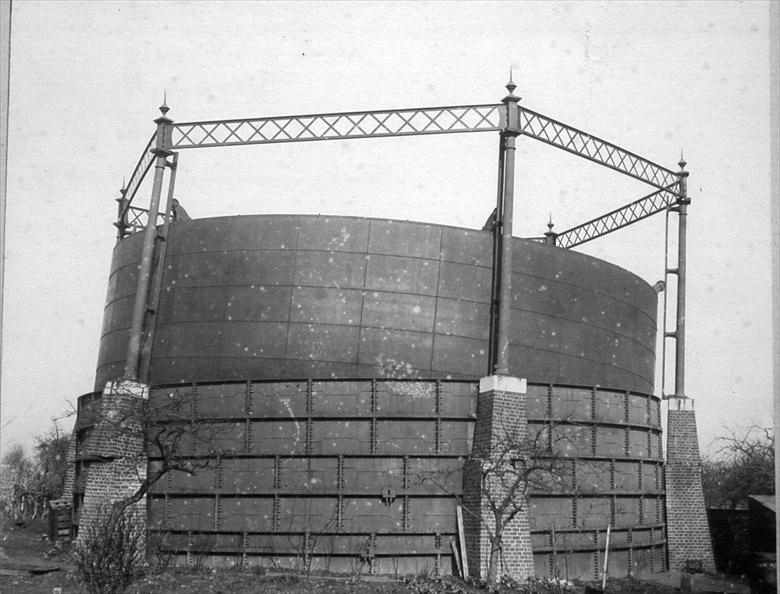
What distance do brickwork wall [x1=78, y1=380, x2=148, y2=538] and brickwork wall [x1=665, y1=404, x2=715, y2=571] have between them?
545 inches

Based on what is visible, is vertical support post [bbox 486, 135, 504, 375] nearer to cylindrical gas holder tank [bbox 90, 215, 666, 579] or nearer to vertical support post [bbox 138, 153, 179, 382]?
cylindrical gas holder tank [bbox 90, 215, 666, 579]

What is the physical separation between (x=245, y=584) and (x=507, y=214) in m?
10.2

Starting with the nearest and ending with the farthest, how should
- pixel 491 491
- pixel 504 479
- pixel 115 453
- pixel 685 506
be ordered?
pixel 491 491 → pixel 504 479 → pixel 115 453 → pixel 685 506

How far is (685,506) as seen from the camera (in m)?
24.2

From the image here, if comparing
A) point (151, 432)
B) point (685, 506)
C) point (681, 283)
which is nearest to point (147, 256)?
point (151, 432)

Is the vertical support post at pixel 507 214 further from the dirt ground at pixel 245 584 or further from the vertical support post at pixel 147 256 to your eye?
the vertical support post at pixel 147 256

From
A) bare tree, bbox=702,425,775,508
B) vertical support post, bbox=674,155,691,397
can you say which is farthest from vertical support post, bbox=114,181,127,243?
bare tree, bbox=702,425,775,508

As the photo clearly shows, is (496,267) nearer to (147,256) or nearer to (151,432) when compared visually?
(147,256)

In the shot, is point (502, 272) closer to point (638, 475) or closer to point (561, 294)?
point (561, 294)

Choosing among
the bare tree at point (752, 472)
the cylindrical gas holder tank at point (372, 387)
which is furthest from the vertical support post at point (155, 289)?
the bare tree at point (752, 472)

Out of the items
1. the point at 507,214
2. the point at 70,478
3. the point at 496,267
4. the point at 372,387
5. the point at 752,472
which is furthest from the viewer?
the point at 752,472

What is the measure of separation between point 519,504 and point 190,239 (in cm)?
1052

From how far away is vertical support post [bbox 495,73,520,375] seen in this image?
20500mm

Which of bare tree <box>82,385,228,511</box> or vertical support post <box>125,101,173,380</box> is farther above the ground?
vertical support post <box>125,101,173,380</box>
